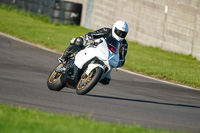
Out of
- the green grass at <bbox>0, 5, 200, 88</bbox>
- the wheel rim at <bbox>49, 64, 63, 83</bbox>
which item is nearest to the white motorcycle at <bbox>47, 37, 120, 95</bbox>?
the wheel rim at <bbox>49, 64, 63, 83</bbox>

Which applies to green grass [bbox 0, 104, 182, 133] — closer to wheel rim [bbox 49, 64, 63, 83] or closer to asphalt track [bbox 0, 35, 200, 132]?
asphalt track [bbox 0, 35, 200, 132]

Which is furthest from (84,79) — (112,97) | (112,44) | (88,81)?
(112,97)

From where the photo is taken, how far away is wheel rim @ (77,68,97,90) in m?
8.16

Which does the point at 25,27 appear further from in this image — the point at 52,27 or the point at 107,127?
the point at 107,127

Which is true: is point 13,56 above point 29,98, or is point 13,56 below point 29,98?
below

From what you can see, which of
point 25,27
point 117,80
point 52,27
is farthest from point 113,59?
point 52,27

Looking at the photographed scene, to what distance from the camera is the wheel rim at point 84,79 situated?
8.16 meters

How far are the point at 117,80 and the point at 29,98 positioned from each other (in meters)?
5.03

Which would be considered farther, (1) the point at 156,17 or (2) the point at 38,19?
(2) the point at 38,19

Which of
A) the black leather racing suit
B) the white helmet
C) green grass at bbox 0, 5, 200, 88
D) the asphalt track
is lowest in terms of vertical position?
green grass at bbox 0, 5, 200, 88

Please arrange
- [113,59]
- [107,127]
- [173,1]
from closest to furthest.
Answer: [107,127] → [113,59] → [173,1]

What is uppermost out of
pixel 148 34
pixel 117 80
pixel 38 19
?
pixel 117 80

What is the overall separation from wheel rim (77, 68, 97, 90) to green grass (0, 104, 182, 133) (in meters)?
2.16

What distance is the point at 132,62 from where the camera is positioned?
15.9 metres
